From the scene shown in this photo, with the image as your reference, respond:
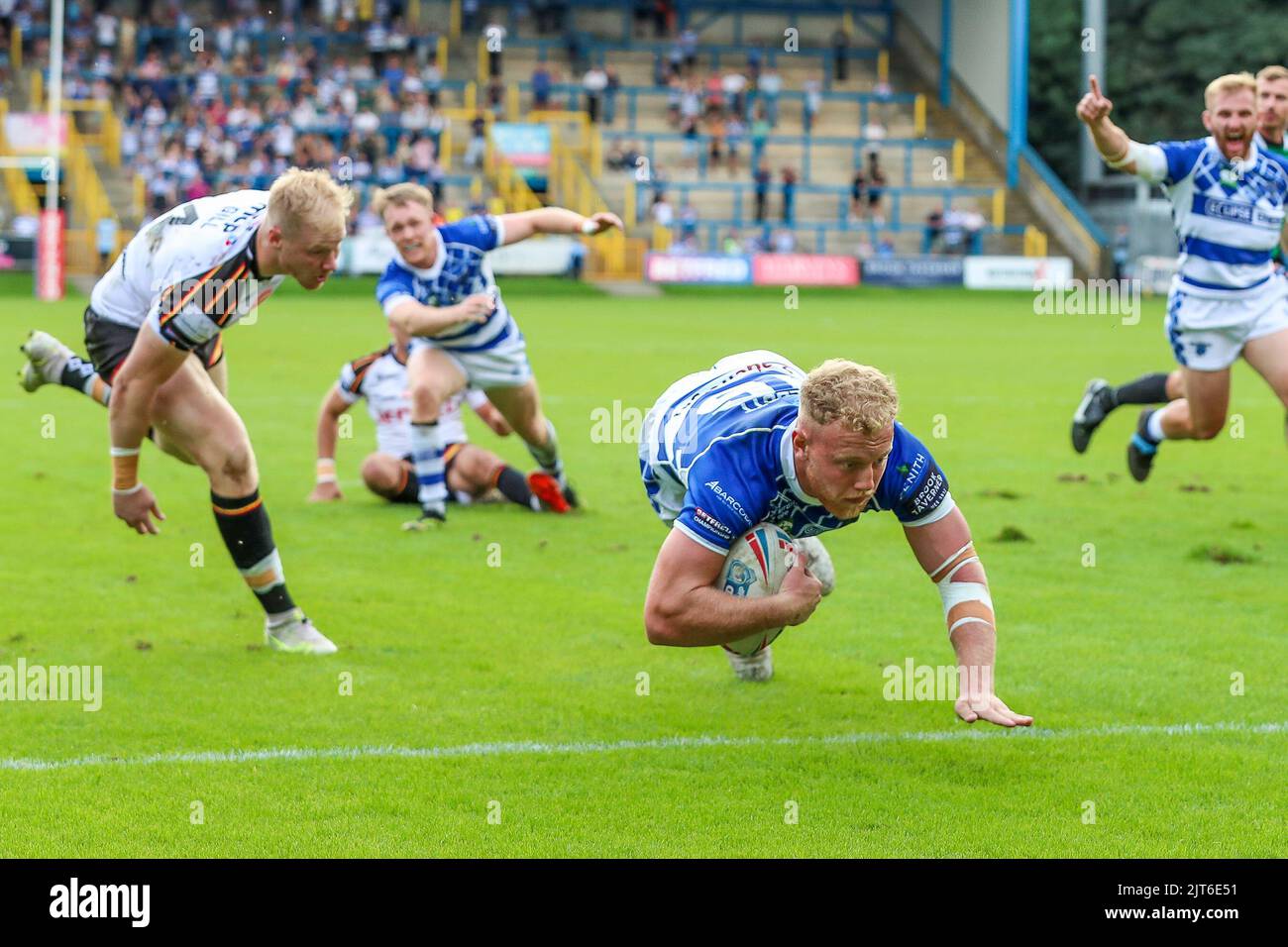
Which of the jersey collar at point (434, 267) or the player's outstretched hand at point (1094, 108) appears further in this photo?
the jersey collar at point (434, 267)

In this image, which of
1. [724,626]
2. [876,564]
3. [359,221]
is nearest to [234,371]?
[876,564]

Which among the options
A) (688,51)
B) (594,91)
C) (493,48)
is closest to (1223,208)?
(594,91)

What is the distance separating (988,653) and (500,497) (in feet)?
22.0

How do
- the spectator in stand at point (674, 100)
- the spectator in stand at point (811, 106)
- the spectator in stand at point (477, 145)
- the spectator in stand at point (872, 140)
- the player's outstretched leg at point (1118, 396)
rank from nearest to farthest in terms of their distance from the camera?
the player's outstretched leg at point (1118, 396) < the spectator in stand at point (477, 145) < the spectator in stand at point (872, 140) < the spectator in stand at point (674, 100) < the spectator in stand at point (811, 106)

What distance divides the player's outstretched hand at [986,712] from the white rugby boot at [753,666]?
170 cm

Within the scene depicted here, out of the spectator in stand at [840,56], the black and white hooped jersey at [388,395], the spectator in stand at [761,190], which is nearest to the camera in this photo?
the black and white hooped jersey at [388,395]

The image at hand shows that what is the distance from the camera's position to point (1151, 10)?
56844mm

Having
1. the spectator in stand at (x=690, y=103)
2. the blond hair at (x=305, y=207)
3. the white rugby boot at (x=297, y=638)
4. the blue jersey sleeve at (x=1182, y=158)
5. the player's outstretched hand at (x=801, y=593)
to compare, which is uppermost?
the spectator in stand at (x=690, y=103)

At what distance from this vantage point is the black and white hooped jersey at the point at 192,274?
21.3 ft

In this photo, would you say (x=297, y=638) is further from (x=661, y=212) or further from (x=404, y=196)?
(x=661, y=212)

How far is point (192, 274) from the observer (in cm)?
658

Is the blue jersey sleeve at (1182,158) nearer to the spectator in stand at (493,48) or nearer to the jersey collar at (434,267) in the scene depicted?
the jersey collar at (434,267)

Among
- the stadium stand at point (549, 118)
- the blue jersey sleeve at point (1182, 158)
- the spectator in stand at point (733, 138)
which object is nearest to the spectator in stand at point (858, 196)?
the stadium stand at point (549, 118)
